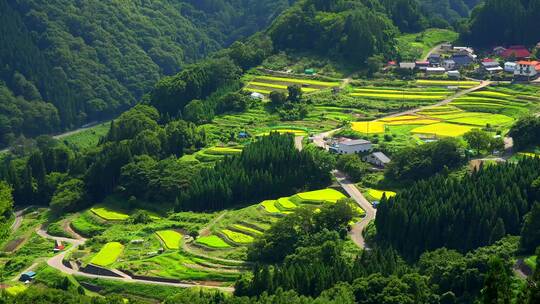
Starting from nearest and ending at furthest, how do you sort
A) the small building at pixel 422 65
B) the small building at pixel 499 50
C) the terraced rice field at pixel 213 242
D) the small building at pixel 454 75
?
1. the terraced rice field at pixel 213 242
2. the small building at pixel 454 75
3. the small building at pixel 422 65
4. the small building at pixel 499 50

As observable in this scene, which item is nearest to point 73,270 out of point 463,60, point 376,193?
point 376,193

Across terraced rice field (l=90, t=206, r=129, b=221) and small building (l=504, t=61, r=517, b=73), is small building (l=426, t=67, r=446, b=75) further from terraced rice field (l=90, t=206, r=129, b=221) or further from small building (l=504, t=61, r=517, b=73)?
terraced rice field (l=90, t=206, r=129, b=221)

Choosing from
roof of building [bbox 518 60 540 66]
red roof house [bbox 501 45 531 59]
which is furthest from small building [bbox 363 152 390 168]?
red roof house [bbox 501 45 531 59]

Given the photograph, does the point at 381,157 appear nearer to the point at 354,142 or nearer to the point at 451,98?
the point at 354,142

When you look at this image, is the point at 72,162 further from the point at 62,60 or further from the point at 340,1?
the point at 62,60

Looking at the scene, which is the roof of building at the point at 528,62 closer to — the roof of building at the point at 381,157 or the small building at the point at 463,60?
the small building at the point at 463,60

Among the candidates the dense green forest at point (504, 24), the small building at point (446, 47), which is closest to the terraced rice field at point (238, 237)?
the small building at point (446, 47)
